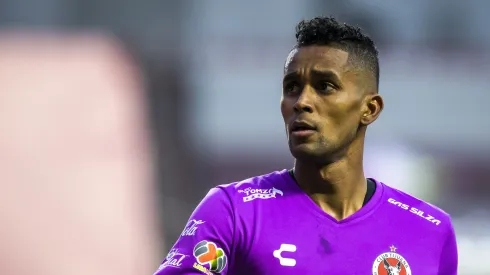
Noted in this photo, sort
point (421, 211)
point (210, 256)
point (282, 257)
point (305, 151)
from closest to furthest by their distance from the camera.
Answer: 1. point (210, 256)
2. point (282, 257)
3. point (305, 151)
4. point (421, 211)

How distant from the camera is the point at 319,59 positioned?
10.8 feet

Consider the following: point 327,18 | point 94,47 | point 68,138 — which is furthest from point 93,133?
point 327,18

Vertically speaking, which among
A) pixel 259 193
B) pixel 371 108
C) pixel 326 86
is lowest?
pixel 259 193

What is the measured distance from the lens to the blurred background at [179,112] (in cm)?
A: 1007

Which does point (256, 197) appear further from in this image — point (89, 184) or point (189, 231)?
point (89, 184)

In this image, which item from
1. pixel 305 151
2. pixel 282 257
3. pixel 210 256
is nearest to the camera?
pixel 210 256

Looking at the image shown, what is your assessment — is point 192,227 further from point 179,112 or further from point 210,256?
point 179,112

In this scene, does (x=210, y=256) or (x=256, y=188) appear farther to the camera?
(x=256, y=188)

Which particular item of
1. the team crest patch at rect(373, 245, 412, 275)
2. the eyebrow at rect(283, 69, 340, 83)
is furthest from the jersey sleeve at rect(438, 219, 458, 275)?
the eyebrow at rect(283, 69, 340, 83)

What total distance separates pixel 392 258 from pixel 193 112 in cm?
746

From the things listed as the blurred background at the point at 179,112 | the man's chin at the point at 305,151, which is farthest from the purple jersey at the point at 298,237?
the blurred background at the point at 179,112

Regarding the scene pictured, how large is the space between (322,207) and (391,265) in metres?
0.35

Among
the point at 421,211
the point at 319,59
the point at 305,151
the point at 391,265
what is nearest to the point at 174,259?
the point at 305,151

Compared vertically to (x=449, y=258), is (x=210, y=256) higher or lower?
higher
